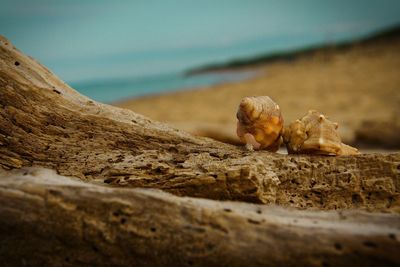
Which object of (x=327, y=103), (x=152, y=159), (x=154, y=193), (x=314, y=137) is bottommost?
(x=154, y=193)

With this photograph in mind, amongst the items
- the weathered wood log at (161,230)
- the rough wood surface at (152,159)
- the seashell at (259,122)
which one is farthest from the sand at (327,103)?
the weathered wood log at (161,230)

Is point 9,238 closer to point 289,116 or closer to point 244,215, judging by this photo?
point 244,215

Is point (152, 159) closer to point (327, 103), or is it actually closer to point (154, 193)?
point (154, 193)

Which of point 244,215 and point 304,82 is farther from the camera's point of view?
Result: point 304,82

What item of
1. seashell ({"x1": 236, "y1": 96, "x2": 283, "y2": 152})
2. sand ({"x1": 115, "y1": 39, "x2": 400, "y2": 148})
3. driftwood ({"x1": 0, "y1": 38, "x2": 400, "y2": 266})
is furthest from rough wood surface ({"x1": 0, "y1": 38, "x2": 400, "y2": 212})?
sand ({"x1": 115, "y1": 39, "x2": 400, "y2": 148})

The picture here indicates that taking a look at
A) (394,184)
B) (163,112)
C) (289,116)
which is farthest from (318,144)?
(163,112)

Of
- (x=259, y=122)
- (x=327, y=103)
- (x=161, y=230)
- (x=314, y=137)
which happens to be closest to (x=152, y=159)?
(x=161, y=230)

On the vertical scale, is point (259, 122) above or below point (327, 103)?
below

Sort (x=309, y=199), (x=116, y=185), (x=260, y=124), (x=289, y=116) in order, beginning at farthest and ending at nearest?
(x=289, y=116), (x=260, y=124), (x=309, y=199), (x=116, y=185)
